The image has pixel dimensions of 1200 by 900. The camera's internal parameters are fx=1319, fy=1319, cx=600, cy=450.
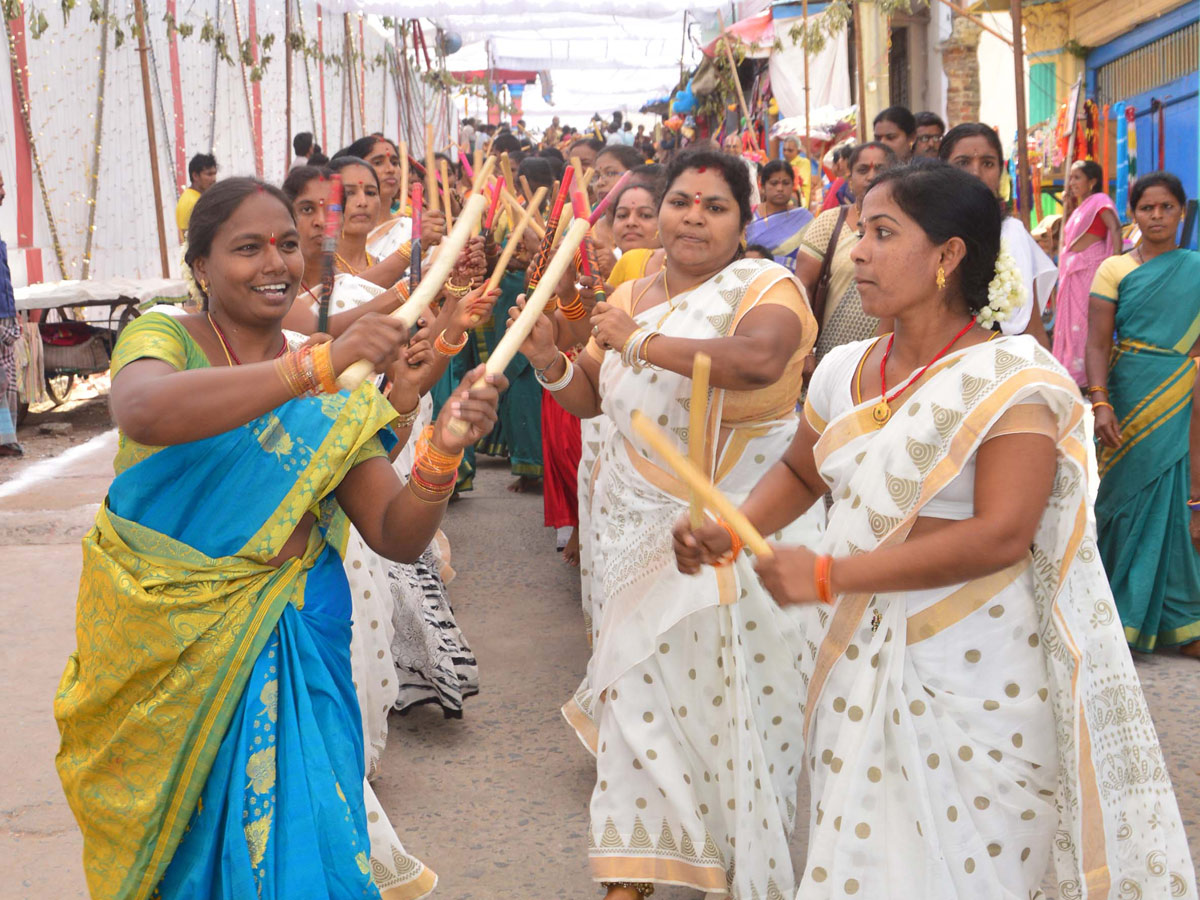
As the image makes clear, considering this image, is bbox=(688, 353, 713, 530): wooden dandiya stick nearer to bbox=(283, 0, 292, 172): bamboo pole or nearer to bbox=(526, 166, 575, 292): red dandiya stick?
bbox=(526, 166, 575, 292): red dandiya stick

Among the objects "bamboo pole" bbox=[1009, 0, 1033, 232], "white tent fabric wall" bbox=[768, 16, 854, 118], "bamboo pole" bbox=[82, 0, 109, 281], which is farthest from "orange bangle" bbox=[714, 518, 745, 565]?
"white tent fabric wall" bbox=[768, 16, 854, 118]

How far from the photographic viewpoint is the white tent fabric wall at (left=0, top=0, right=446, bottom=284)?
1172cm

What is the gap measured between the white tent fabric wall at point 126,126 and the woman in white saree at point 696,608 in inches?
356

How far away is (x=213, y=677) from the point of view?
2389 mm

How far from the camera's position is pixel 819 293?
17.5 ft

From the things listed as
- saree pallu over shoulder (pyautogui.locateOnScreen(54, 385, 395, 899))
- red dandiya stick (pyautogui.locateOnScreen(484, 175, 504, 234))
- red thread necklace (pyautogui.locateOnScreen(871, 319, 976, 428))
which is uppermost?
red dandiya stick (pyautogui.locateOnScreen(484, 175, 504, 234))

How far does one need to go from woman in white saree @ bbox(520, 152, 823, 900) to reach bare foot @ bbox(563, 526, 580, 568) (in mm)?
2959

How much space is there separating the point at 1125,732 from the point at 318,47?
17850 millimetres

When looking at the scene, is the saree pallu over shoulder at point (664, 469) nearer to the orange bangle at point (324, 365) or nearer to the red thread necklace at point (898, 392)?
the red thread necklace at point (898, 392)

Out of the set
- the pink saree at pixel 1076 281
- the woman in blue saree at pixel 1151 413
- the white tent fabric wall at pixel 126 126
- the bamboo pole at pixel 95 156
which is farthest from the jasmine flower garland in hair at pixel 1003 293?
the bamboo pole at pixel 95 156

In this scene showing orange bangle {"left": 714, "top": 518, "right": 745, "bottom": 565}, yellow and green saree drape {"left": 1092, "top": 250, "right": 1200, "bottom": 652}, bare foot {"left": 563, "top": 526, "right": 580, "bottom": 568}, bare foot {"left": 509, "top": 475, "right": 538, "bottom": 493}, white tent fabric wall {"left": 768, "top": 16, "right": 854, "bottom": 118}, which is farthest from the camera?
white tent fabric wall {"left": 768, "top": 16, "right": 854, "bottom": 118}

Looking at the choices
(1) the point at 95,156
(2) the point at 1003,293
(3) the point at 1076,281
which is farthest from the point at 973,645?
(1) the point at 95,156

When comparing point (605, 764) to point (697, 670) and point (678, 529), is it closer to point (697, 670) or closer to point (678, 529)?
point (697, 670)

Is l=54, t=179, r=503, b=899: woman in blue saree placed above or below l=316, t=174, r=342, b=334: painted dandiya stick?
below
